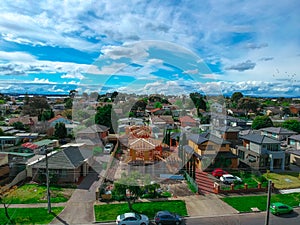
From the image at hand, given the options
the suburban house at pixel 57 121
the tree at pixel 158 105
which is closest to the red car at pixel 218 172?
the suburban house at pixel 57 121

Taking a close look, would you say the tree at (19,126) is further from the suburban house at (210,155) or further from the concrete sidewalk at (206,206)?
the concrete sidewalk at (206,206)

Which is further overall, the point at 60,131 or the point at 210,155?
the point at 60,131

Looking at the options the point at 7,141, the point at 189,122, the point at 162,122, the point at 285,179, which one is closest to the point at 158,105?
the point at 189,122

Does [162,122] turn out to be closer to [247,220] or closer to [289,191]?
[289,191]

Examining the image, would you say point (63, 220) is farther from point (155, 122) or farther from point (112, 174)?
point (155, 122)

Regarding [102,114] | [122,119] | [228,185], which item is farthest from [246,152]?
[122,119]

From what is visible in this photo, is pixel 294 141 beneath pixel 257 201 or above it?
above

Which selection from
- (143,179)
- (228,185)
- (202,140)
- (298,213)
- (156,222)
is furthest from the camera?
(202,140)
